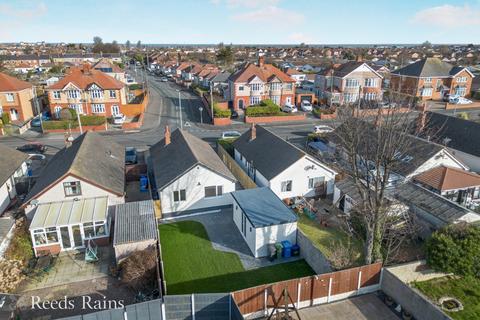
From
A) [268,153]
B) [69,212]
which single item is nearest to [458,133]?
[268,153]

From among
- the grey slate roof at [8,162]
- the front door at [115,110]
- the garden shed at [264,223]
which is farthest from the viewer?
the front door at [115,110]

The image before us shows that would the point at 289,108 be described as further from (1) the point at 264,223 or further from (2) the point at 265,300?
(2) the point at 265,300

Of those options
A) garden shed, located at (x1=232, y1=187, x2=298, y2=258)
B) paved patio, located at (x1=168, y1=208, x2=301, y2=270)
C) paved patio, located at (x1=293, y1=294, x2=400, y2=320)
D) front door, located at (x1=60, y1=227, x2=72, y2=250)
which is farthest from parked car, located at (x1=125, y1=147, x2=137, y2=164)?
paved patio, located at (x1=293, y1=294, x2=400, y2=320)

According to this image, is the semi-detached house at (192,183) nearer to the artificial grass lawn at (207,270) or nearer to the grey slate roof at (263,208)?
the grey slate roof at (263,208)

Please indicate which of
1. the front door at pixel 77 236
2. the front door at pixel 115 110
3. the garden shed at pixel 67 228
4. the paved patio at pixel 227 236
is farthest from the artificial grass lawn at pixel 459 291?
the front door at pixel 115 110

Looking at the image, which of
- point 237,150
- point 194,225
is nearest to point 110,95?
point 237,150

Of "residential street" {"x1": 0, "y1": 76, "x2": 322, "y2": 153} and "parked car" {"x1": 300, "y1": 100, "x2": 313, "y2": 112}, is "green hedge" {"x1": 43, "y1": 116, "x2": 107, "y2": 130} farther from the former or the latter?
"parked car" {"x1": 300, "y1": 100, "x2": 313, "y2": 112}
